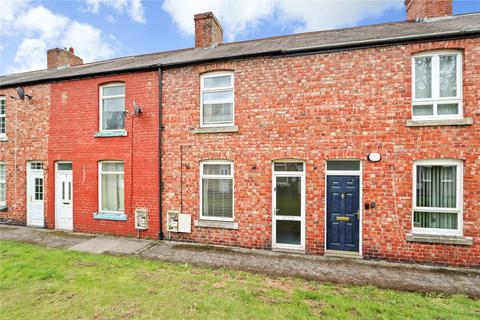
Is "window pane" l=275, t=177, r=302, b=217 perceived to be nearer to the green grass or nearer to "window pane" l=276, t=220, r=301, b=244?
"window pane" l=276, t=220, r=301, b=244

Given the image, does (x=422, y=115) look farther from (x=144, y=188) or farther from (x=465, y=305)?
(x=144, y=188)

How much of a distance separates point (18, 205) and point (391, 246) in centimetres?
1424

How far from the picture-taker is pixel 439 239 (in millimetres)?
6312

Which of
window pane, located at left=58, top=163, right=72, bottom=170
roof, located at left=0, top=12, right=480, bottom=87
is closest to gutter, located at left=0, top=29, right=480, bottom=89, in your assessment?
roof, located at left=0, top=12, right=480, bottom=87

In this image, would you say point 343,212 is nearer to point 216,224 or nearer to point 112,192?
point 216,224

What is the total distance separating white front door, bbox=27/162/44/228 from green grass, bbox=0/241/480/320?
4759 millimetres

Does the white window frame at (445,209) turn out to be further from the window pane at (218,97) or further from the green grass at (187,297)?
the window pane at (218,97)

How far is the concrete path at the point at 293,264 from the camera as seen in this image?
5363 millimetres

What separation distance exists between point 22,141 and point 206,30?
9255mm

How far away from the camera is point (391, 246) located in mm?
6625

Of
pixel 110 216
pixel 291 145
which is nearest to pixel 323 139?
pixel 291 145

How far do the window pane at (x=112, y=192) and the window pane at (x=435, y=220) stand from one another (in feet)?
31.6

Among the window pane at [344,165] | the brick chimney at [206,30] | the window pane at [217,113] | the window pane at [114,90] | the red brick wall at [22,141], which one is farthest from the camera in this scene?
the brick chimney at [206,30]

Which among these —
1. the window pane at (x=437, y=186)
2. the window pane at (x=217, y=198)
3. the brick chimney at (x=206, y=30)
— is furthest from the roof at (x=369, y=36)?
the window pane at (x=217, y=198)
